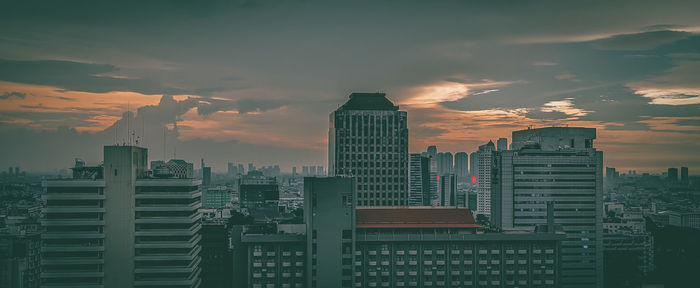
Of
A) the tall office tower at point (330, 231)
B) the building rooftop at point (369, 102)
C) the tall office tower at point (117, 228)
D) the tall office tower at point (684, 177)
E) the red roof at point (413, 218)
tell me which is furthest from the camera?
the tall office tower at point (684, 177)

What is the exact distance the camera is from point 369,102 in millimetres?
128625

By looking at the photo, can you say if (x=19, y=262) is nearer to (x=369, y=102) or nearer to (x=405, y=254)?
(x=405, y=254)

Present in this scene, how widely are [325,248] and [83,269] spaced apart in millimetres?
28898

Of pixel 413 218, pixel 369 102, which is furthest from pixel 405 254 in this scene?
pixel 369 102

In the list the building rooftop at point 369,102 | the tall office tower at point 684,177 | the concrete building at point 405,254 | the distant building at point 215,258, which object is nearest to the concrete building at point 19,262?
the distant building at point 215,258

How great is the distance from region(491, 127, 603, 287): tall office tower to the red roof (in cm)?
3367

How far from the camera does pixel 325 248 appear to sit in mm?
71938

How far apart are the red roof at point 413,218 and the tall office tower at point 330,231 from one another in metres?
3.50

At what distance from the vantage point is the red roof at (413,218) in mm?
76062

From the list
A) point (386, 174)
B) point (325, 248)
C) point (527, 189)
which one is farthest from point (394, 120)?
point (325, 248)

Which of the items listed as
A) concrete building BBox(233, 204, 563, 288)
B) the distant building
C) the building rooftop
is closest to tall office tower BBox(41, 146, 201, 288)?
concrete building BBox(233, 204, 563, 288)

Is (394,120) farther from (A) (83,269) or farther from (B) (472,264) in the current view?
(A) (83,269)

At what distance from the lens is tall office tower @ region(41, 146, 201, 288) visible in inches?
2682

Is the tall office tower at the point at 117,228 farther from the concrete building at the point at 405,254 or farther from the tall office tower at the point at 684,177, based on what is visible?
the tall office tower at the point at 684,177
